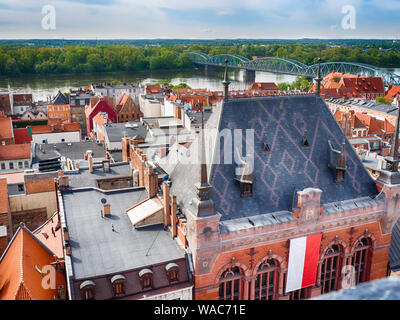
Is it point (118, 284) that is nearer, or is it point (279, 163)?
point (118, 284)

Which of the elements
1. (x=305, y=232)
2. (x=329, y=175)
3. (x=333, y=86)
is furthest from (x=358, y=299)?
(x=333, y=86)

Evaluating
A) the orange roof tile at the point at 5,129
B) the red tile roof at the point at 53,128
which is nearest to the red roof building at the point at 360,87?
the red tile roof at the point at 53,128

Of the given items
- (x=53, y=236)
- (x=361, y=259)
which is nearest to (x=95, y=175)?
(x=53, y=236)

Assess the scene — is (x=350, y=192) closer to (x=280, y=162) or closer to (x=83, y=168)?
(x=280, y=162)

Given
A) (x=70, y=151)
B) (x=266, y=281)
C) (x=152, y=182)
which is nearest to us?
(x=266, y=281)

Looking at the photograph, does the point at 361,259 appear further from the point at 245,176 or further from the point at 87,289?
the point at 87,289

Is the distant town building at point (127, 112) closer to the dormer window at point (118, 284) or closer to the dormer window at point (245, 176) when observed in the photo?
the dormer window at point (245, 176)

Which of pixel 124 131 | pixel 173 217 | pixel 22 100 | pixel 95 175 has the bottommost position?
pixel 95 175
